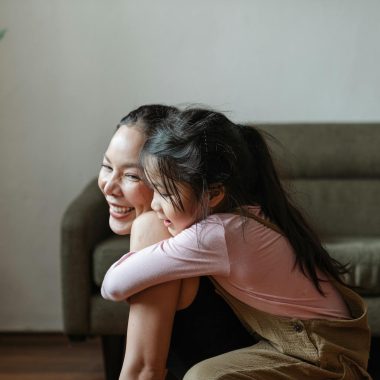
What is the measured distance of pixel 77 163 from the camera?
2.79 m

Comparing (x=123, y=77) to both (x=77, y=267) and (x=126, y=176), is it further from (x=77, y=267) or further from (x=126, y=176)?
(x=126, y=176)

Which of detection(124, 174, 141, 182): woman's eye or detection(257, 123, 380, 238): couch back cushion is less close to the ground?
detection(124, 174, 141, 182): woman's eye

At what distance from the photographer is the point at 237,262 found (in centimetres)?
102

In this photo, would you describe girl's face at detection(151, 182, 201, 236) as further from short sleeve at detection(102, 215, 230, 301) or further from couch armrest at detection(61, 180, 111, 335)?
couch armrest at detection(61, 180, 111, 335)

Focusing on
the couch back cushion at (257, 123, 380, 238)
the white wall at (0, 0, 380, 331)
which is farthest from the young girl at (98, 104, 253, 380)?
the white wall at (0, 0, 380, 331)

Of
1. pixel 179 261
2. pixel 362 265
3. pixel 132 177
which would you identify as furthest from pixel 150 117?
pixel 362 265

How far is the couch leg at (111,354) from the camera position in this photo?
2.17 metres

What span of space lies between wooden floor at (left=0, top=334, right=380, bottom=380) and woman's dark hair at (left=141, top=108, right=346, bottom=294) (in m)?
1.11

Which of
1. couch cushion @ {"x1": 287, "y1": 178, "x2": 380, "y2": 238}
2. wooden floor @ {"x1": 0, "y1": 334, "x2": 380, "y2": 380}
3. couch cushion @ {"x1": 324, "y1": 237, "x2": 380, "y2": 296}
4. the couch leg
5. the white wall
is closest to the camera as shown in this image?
couch cushion @ {"x1": 324, "y1": 237, "x2": 380, "y2": 296}

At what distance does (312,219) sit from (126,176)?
4.76ft

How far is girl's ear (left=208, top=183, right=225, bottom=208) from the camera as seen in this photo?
1.03 metres

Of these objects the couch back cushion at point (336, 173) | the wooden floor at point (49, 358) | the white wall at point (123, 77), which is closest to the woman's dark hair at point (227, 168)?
the wooden floor at point (49, 358)

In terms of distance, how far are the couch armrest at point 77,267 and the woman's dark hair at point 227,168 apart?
41.1 inches

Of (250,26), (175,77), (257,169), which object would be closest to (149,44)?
(175,77)
